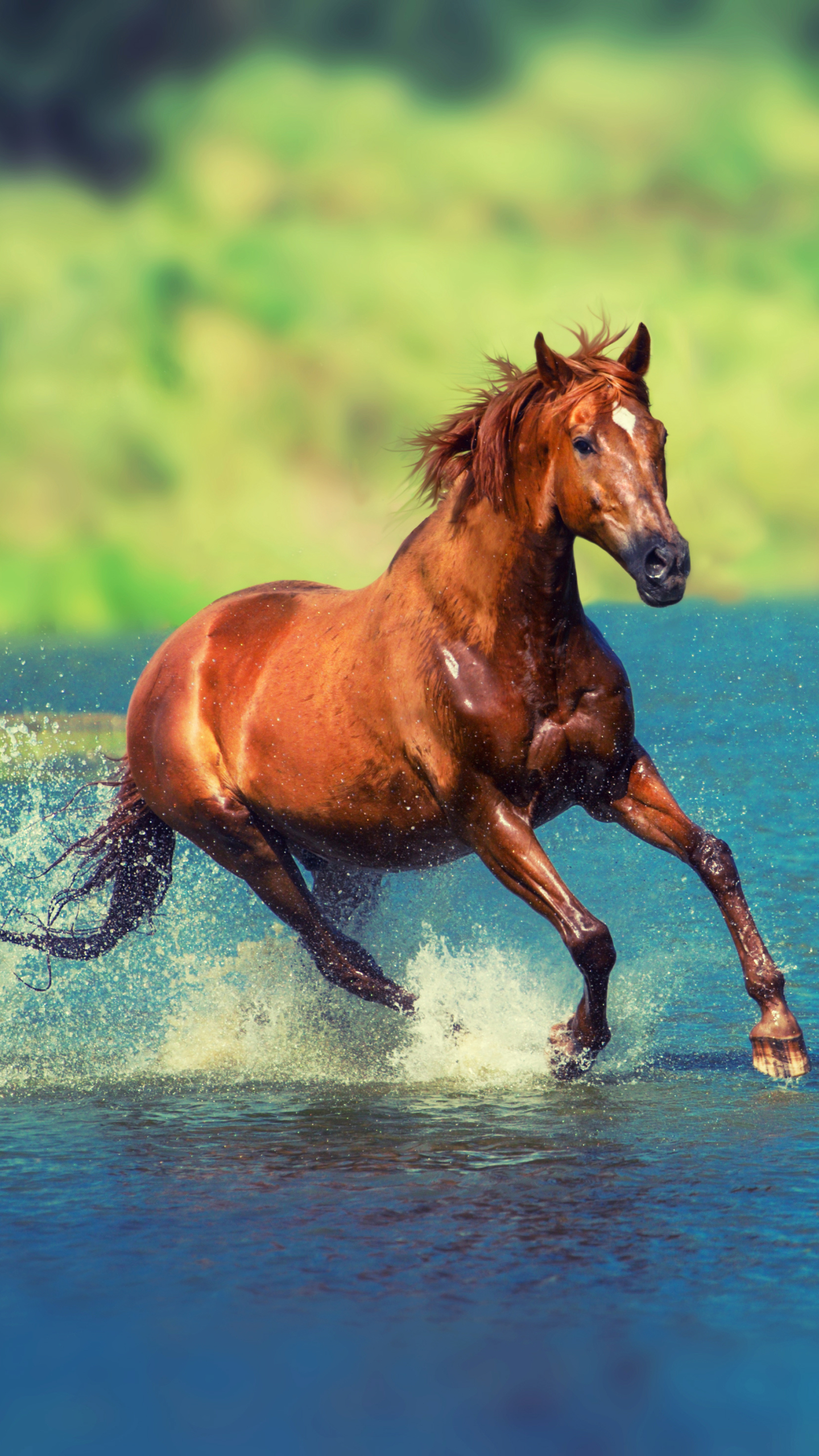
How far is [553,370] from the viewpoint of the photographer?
4629mm

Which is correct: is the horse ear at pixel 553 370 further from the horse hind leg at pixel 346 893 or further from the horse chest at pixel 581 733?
the horse hind leg at pixel 346 893

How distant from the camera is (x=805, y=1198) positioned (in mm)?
3771

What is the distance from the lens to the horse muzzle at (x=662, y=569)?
165 inches

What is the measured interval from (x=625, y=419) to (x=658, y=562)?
44cm

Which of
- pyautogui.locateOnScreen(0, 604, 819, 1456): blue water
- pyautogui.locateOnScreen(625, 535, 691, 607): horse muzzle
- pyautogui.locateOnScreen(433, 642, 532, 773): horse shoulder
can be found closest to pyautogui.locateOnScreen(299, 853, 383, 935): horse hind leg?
pyautogui.locateOnScreen(0, 604, 819, 1456): blue water

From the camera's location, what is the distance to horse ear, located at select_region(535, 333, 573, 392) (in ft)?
15.1

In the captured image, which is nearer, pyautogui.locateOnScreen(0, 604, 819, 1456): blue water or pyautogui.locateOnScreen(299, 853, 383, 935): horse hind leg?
pyautogui.locateOnScreen(0, 604, 819, 1456): blue water

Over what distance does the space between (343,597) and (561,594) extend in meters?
1.11

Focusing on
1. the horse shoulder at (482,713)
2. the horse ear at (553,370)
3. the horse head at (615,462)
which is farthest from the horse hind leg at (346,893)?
the horse ear at (553,370)

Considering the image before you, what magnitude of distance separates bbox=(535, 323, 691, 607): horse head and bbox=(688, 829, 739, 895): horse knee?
2.95ft

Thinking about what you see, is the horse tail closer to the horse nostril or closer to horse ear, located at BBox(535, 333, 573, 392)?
horse ear, located at BBox(535, 333, 573, 392)

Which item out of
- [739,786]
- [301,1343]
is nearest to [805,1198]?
[301,1343]

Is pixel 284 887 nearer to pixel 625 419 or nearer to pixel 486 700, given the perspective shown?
pixel 486 700

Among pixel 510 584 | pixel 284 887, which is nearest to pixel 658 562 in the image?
pixel 510 584
